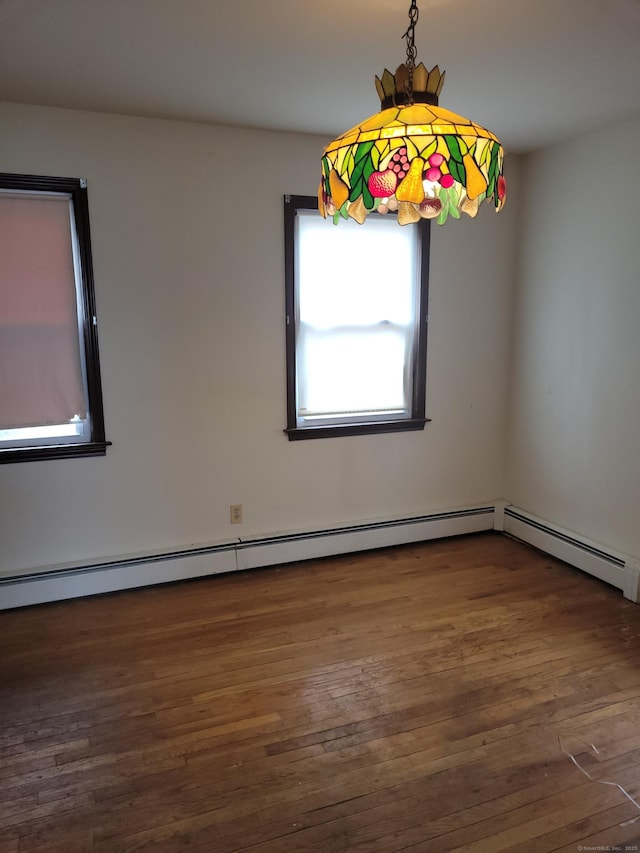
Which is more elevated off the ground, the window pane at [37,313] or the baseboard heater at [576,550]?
the window pane at [37,313]

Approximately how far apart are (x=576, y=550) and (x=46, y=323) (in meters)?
3.29

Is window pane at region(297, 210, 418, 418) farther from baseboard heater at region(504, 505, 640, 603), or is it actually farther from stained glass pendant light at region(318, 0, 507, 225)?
stained glass pendant light at region(318, 0, 507, 225)

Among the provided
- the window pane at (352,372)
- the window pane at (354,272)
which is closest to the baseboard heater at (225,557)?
the window pane at (352,372)

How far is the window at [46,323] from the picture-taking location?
9.79 ft

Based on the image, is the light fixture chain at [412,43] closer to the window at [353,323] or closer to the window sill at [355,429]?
the window at [353,323]

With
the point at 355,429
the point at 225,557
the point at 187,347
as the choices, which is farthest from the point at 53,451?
the point at 355,429

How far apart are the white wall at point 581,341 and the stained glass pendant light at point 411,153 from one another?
204 centimetres

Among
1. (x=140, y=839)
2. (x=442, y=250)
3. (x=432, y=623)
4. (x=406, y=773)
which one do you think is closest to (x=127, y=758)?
(x=140, y=839)

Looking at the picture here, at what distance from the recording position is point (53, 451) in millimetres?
3152

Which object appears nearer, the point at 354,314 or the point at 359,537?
the point at 354,314

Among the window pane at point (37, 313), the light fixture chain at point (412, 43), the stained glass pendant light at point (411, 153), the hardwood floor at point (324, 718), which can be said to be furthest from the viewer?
the window pane at point (37, 313)

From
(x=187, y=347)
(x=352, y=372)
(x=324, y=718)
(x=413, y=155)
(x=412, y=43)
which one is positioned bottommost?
(x=324, y=718)

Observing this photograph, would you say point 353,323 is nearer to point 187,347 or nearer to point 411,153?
point 187,347

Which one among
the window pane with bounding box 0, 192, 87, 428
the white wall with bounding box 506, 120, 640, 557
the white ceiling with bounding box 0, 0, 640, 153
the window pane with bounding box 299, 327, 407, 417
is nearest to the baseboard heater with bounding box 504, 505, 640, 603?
the white wall with bounding box 506, 120, 640, 557
